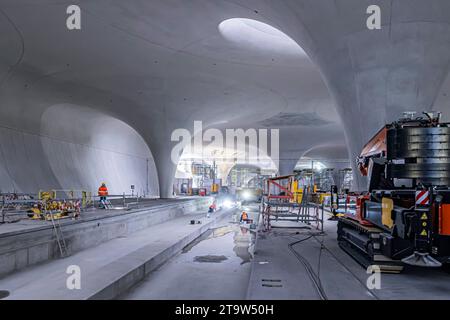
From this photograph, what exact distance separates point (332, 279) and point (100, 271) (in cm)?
462

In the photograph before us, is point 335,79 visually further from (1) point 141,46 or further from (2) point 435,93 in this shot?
(1) point 141,46

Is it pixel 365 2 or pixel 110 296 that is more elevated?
pixel 365 2

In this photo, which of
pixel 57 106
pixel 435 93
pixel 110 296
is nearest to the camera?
pixel 110 296

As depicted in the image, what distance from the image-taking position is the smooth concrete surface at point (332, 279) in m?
5.42

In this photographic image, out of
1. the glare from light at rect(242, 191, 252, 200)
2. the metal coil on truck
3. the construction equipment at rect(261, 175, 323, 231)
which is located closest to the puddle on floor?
the construction equipment at rect(261, 175, 323, 231)

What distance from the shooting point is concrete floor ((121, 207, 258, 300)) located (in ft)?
23.3

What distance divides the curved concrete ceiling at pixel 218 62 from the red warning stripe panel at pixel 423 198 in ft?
15.8

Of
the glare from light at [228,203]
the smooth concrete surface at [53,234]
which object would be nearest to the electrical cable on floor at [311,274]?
the smooth concrete surface at [53,234]

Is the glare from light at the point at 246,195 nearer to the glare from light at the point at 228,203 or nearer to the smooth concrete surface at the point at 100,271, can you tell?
the glare from light at the point at 228,203

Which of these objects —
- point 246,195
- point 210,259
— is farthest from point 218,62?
point 246,195
